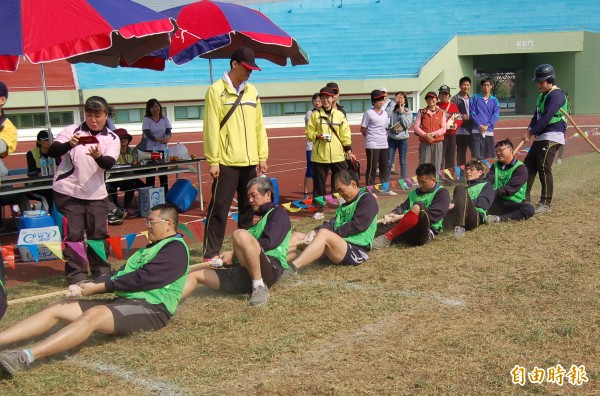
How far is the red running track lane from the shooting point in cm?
801

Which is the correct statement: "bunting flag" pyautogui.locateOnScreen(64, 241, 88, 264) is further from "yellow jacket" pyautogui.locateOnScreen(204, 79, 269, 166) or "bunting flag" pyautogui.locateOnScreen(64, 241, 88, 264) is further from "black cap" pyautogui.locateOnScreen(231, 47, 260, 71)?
"black cap" pyautogui.locateOnScreen(231, 47, 260, 71)

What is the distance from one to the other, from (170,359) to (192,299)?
1463mm

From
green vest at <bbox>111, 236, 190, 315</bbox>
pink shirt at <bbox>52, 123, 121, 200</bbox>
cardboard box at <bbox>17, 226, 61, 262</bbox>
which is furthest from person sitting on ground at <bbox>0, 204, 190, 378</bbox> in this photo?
cardboard box at <bbox>17, 226, 61, 262</bbox>

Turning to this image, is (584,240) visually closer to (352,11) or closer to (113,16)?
(113,16)

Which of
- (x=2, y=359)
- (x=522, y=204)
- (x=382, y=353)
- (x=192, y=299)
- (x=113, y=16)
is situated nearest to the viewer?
(x=2, y=359)

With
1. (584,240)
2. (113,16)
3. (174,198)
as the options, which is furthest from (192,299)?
(174,198)

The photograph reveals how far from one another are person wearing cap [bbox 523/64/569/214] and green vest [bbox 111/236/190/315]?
584 cm

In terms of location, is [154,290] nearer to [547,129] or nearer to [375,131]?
[547,129]

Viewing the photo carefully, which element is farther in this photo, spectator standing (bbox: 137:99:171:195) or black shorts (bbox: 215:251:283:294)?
spectator standing (bbox: 137:99:171:195)

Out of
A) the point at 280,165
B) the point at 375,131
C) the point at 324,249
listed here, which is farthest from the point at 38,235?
the point at 280,165

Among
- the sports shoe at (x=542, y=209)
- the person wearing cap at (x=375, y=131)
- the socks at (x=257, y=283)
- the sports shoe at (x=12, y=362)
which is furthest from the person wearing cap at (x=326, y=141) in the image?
the sports shoe at (x=12, y=362)

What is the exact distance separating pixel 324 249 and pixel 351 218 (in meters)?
0.47

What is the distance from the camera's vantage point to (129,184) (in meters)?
11.6

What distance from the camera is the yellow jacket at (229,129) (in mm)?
6980
